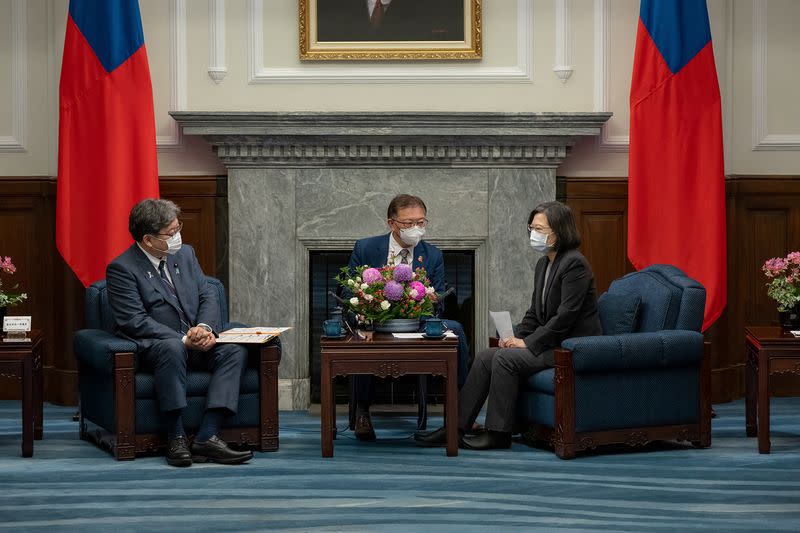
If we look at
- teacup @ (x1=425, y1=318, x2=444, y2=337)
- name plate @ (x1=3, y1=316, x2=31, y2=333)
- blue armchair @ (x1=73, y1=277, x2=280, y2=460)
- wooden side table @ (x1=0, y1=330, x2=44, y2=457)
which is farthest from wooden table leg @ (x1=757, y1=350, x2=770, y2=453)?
name plate @ (x1=3, y1=316, x2=31, y2=333)

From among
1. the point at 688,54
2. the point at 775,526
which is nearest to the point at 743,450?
the point at 775,526

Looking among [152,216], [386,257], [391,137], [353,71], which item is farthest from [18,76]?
[386,257]

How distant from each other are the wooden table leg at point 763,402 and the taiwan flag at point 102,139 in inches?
144

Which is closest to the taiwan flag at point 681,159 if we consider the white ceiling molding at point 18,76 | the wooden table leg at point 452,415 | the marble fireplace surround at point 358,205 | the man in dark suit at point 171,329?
the marble fireplace surround at point 358,205

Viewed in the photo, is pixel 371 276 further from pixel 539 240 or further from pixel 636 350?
pixel 636 350

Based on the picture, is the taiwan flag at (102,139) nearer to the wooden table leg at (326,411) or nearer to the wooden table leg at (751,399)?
the wooden table leg at (326,411)

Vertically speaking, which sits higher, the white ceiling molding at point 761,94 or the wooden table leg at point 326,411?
the white ceiling molding at point 761,94

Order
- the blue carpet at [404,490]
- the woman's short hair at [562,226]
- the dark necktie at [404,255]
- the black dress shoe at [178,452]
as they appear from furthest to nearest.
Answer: the dark necktie at [404,255]
the woman's short hair at [562,226]
the black dress shoe at [178,452]
the blue carpet at [404,490]

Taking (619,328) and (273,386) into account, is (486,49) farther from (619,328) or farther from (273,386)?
(273,386)

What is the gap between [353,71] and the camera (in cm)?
746

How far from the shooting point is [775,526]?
433cm

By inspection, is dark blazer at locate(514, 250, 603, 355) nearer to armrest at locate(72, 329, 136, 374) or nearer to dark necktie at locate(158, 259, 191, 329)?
dark necktie at locate(158, 259, 191, 329)

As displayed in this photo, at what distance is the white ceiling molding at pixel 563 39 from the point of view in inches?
294

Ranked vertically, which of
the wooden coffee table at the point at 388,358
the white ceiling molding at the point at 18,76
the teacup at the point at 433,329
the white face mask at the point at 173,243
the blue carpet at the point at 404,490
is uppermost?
the white ceiling molding at the point at 18,76
